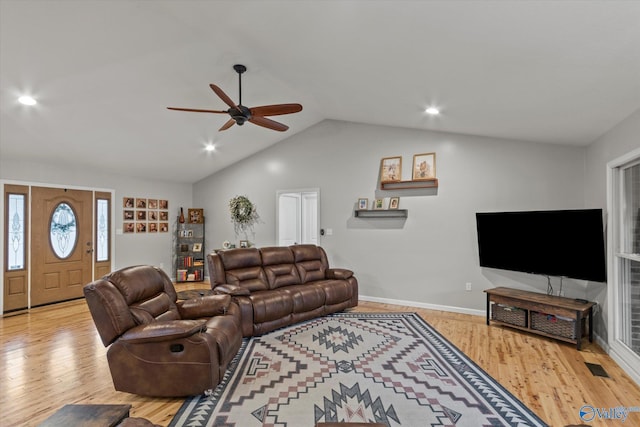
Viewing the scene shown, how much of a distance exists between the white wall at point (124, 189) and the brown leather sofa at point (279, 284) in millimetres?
3376

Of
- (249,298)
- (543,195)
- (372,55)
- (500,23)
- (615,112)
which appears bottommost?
(249,298)

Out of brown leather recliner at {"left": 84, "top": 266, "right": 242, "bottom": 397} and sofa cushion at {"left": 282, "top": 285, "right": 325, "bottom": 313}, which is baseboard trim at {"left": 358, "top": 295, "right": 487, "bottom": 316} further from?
brown leather recliner at {"left": 84, "top": 266, "right": 242, "bottom": 397}

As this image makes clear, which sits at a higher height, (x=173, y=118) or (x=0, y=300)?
(x=173, y=118)

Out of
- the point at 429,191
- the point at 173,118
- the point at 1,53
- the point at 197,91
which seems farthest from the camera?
the point at 429,191

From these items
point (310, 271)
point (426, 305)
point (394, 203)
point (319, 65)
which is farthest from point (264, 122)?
point (426, 305)

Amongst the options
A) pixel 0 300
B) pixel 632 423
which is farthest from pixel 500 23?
pixel 0 300

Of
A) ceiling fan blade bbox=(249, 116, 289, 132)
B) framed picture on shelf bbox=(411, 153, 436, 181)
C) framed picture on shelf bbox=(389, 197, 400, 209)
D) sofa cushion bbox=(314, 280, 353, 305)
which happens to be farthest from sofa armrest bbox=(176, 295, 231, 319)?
framed picture on shelf bbox=(411, 153, 436, 181)

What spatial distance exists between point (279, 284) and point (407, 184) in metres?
2.59

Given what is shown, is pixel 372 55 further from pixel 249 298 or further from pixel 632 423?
pixel 632 423

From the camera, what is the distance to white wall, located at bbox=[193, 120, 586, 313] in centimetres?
449

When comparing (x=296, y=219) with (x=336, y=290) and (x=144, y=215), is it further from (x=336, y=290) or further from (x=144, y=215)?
(x=144, y=215)

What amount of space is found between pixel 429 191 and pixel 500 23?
132 inches

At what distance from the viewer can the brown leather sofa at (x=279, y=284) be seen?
13.0 feet

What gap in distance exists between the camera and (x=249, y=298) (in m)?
3.98
